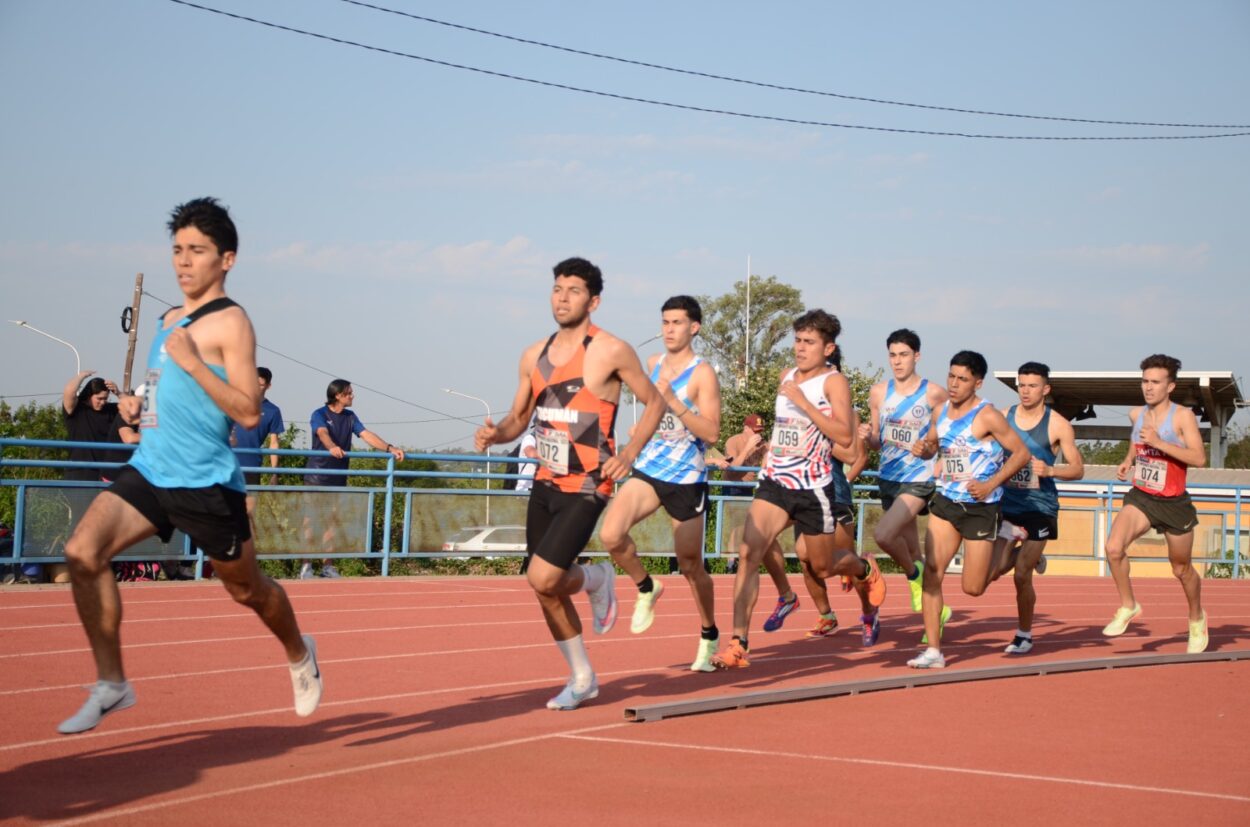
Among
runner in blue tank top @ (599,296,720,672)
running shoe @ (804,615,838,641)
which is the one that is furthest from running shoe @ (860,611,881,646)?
runner in blue tank top @ (599,296,720,672)

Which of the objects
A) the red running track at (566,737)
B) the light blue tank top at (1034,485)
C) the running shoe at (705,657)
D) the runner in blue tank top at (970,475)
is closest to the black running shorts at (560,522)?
the red running track at (566,737)

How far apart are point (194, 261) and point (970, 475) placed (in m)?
5.78

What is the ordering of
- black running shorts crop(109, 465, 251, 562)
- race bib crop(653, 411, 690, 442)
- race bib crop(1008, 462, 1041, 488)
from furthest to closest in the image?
1. race bib crop(1008, 462, 1041, 488)
2. race bib crop(653, 411, 690, 442)
3. black running shorts crop(109, 465, 251, 562)

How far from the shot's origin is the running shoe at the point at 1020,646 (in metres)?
10.7

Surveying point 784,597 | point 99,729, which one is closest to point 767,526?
point 784,597

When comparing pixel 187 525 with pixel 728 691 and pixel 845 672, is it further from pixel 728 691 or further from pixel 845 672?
pixel 845 672

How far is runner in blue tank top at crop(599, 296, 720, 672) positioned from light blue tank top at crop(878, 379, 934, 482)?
218 centimetres

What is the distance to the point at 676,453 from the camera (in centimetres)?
905

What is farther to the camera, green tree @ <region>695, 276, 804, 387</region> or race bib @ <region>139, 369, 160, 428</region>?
green tree @ <region>695, 276, 804, 387</region>

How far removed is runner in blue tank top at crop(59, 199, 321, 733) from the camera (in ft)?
17.9

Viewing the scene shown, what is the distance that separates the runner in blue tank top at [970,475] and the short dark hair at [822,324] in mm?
1190

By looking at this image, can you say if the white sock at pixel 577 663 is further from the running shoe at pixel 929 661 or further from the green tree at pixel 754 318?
the green tree at pixel 754 318

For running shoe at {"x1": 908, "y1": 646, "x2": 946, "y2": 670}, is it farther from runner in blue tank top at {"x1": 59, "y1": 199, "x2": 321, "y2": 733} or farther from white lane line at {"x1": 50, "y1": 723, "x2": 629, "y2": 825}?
runner in blue tank top at {"x1": 59, "y1": 199, "x2": 321, "y2": 733}

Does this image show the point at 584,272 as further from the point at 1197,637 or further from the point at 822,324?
the point at 1197,637
